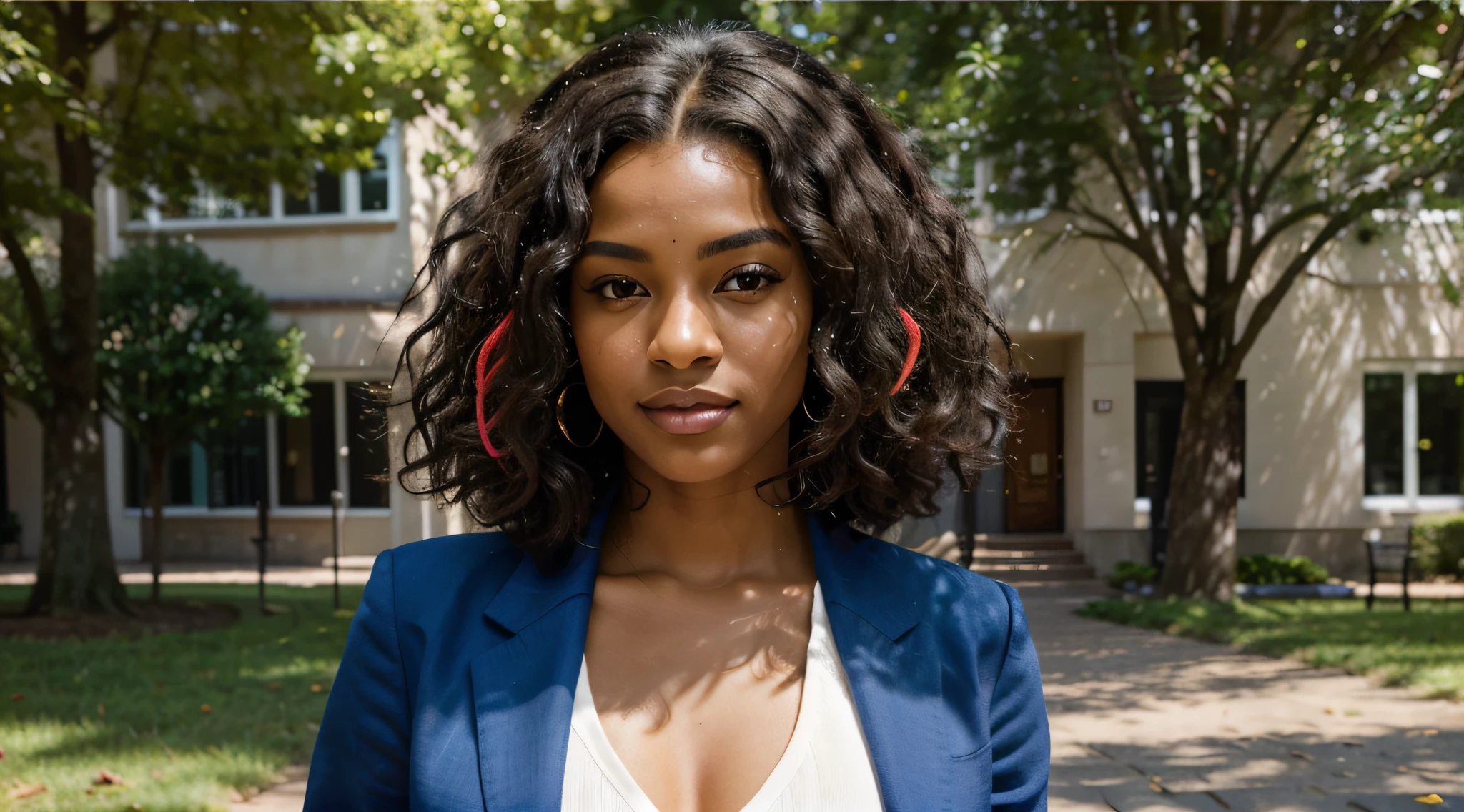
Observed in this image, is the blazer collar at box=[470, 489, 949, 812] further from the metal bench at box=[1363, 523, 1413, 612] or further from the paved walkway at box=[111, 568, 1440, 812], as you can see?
the metal bench at box=[1363, 523, 1413, 612]

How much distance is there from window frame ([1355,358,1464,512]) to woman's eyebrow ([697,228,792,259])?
44.2ft

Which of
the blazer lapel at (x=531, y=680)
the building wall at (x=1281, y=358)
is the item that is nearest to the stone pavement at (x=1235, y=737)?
the building wall at (x=1281, y=358)

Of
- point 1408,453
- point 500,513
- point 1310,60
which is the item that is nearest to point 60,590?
point 500,513

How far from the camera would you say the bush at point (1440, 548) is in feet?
45.2

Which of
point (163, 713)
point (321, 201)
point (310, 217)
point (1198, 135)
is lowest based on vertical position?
point (163, 713)

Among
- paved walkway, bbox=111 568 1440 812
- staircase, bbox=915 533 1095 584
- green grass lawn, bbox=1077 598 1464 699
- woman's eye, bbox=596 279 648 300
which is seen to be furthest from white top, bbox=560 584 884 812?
staircase, bbox=915 533 1095 584

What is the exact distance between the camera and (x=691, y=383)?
1.32 m

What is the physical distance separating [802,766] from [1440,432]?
48.6 ft

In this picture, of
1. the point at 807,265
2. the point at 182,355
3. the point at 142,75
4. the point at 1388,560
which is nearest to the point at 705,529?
the point at 807,265

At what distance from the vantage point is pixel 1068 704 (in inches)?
267

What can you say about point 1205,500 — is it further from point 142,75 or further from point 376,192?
point 376,192

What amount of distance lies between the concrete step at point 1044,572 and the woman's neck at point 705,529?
775 cm

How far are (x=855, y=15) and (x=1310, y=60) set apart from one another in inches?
135

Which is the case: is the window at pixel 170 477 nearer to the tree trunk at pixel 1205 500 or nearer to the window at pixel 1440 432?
the tree trunk at pixel 1205 500
